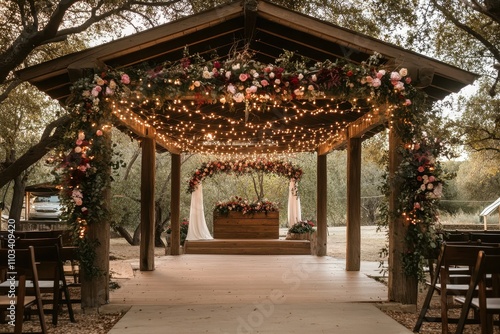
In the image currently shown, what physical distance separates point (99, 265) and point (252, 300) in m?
2.10

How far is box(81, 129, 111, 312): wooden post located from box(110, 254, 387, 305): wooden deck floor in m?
0.42

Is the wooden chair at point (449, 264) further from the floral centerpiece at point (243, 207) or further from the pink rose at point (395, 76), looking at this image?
the floral centerpiece at point (243, 207)

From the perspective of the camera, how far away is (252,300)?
716 cm

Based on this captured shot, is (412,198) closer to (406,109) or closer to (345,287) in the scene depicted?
(406,109)

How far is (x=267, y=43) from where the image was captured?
8.13m

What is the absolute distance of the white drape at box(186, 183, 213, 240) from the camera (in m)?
15.3

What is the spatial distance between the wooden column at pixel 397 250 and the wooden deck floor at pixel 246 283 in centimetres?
44

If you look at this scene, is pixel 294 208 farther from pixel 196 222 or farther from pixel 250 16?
pixel 250 16

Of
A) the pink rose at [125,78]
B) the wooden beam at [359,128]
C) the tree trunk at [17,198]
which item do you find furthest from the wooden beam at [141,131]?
the tree trunk at [17,198]

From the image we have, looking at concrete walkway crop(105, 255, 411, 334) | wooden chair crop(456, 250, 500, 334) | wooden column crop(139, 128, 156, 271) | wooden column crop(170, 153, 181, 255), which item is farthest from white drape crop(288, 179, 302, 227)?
wooden chair crop(456, 250, 500, 334)

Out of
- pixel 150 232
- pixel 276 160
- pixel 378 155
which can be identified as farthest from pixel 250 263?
pixel 378 155

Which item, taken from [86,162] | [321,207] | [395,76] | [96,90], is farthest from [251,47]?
[321,207]

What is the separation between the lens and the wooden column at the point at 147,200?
1041cm

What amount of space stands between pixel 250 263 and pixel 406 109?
20.7 feet
